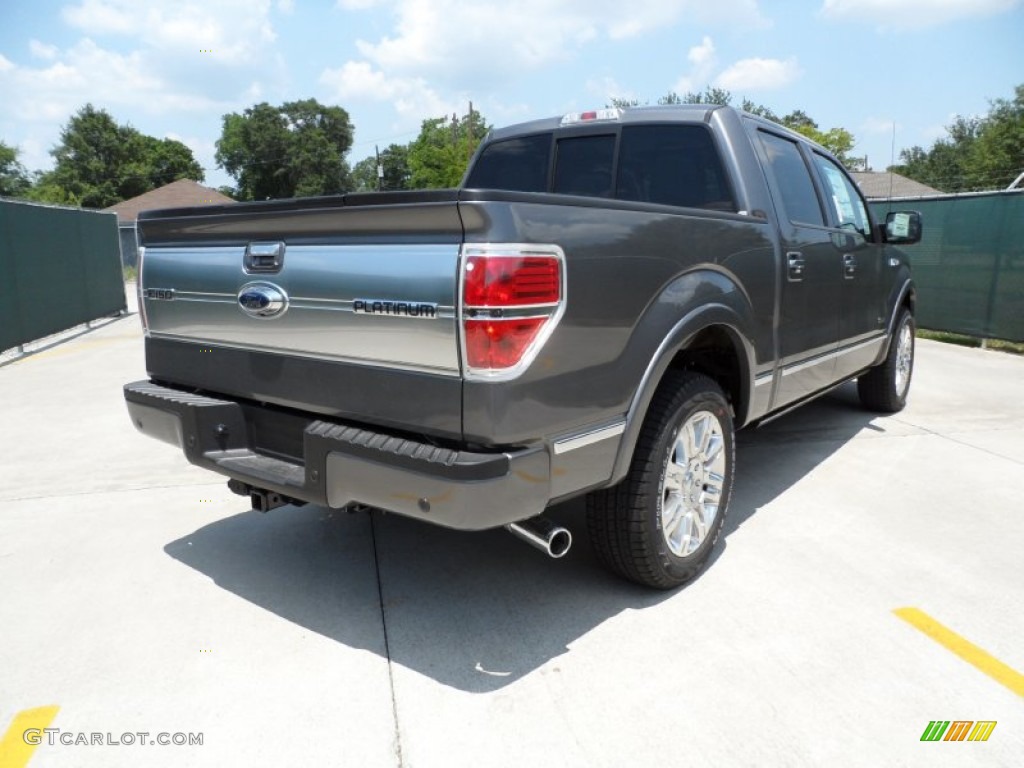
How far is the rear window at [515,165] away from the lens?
13.9ft

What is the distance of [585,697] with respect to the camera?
238cm

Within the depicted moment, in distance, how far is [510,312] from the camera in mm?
2096

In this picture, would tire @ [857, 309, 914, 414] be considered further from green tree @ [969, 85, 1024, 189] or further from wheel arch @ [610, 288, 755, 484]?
green tree @ [969, 85, 1024, 189]

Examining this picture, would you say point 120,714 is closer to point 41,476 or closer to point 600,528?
point 600,528

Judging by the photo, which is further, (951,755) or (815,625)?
(815,625)

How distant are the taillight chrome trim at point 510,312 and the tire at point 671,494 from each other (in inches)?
30.5

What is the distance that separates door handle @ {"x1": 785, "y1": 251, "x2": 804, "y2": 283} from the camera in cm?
367

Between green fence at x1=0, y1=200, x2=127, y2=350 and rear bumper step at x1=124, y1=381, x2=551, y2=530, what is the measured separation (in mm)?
8077

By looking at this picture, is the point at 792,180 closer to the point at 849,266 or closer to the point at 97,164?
the point at 849,266

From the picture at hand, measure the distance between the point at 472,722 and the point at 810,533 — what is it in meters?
2.16

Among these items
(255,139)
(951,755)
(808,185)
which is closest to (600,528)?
(951,755)

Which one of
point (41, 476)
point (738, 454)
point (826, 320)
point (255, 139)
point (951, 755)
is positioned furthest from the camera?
point (255, 139)

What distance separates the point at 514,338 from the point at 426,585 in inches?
58.2
